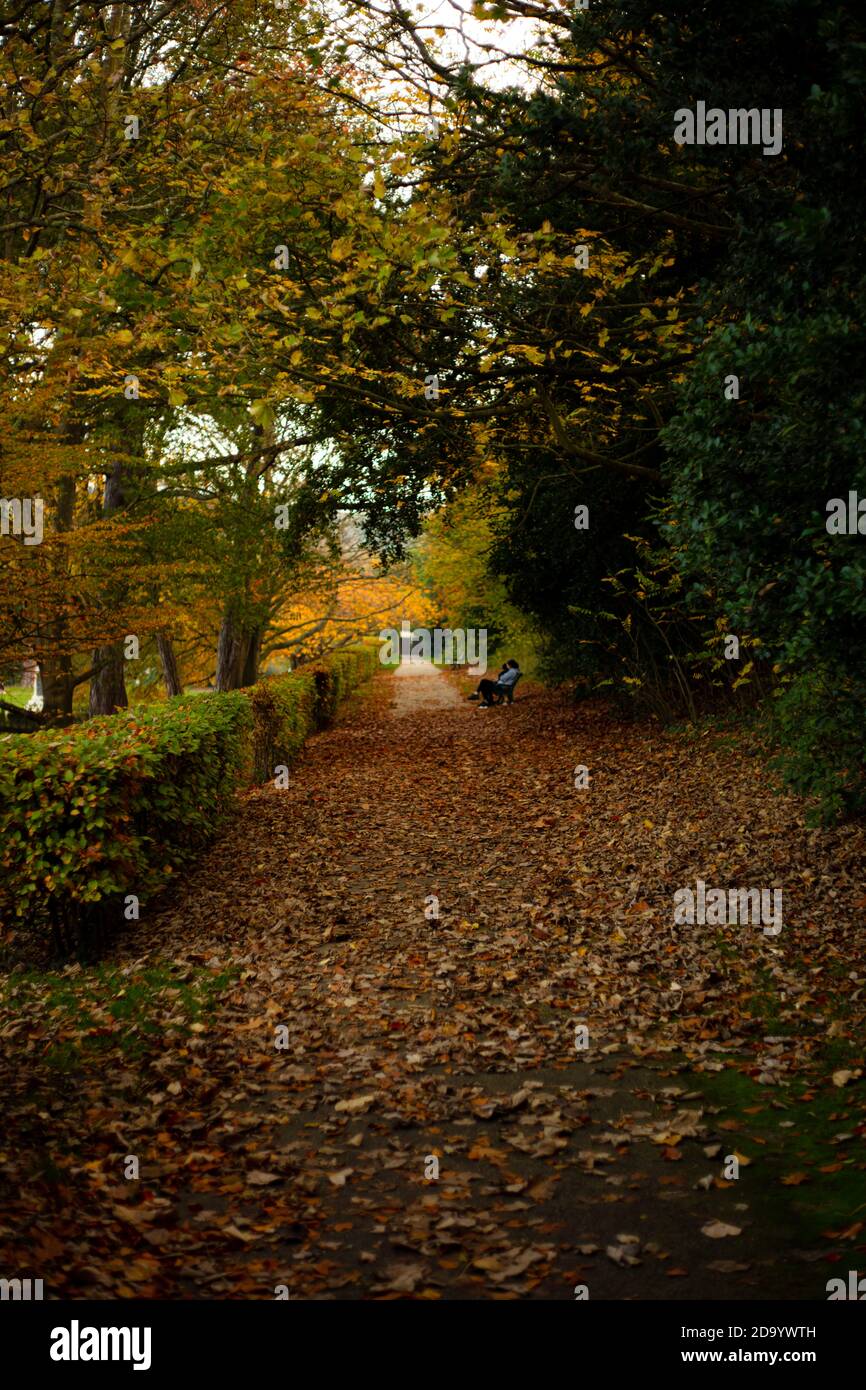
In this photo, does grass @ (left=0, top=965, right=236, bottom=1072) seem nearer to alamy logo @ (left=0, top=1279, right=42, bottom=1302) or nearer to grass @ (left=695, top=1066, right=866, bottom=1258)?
alamy logo @ (left=0, top=1279, right=42, bottom=1302)

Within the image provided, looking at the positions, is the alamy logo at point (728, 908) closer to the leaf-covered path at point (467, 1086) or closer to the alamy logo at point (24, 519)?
the leaf-covered path at point (467, 1086)

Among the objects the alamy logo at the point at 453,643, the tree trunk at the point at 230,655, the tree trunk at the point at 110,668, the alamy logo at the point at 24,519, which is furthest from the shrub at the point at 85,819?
the alamy logo at the point at 453,643

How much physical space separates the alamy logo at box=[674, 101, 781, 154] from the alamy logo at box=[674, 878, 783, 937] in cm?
519

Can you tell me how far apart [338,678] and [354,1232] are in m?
23.6

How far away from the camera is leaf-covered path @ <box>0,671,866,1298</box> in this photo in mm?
3801

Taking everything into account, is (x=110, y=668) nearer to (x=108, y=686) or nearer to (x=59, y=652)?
(x=108, y=686)

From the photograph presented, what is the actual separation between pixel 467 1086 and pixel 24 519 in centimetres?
1237

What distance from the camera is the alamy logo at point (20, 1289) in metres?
3.28

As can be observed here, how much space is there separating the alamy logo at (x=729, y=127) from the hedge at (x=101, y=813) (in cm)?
597

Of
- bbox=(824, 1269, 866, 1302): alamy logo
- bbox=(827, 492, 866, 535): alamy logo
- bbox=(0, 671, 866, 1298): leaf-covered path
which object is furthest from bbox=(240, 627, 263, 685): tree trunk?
bbox=(824, 1269, 866, 1302): alamy logo

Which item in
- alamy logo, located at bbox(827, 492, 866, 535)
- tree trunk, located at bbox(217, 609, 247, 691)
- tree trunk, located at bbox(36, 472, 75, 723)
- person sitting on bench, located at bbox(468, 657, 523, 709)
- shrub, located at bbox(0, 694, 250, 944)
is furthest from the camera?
person sitting on bench, located at bbox(468, 657, 523, 709)

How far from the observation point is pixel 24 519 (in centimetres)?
1488
